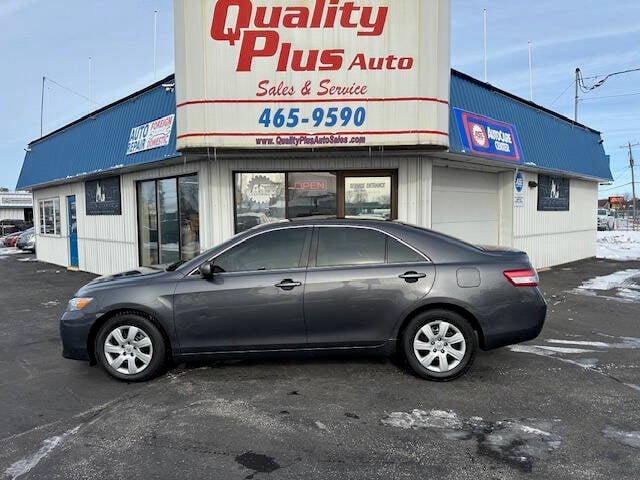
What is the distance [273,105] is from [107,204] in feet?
24.5

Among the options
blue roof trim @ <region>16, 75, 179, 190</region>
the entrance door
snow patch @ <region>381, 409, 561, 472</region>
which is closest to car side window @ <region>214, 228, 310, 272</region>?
snow patch @ <region>381, 409, 561, 472</region>

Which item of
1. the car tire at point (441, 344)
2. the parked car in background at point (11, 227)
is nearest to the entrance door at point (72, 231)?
the car tire at point (441, 344)

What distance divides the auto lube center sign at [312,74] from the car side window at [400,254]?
3451 millimetres

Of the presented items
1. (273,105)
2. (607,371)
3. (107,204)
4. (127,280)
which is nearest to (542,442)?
(607,371)

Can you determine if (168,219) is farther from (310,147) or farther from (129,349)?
(129,349)

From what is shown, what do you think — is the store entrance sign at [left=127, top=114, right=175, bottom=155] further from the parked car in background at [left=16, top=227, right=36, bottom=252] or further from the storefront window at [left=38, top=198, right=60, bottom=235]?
the parked car in background at [left=16, top=227, right=36, bottom=252]

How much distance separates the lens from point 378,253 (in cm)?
501

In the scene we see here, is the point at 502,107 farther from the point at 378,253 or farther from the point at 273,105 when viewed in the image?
the point at 378,253

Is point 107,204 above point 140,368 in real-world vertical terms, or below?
above

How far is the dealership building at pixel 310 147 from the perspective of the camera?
8.00 metres

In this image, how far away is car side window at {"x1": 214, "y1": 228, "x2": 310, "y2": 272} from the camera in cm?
498

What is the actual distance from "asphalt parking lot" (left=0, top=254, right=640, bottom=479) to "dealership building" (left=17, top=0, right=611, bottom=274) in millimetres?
2431

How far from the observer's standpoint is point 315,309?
479 centimetres

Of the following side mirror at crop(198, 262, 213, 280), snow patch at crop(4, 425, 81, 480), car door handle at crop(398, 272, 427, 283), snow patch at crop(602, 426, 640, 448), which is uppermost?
side mirror at crop(198, 262, 213, 280)
